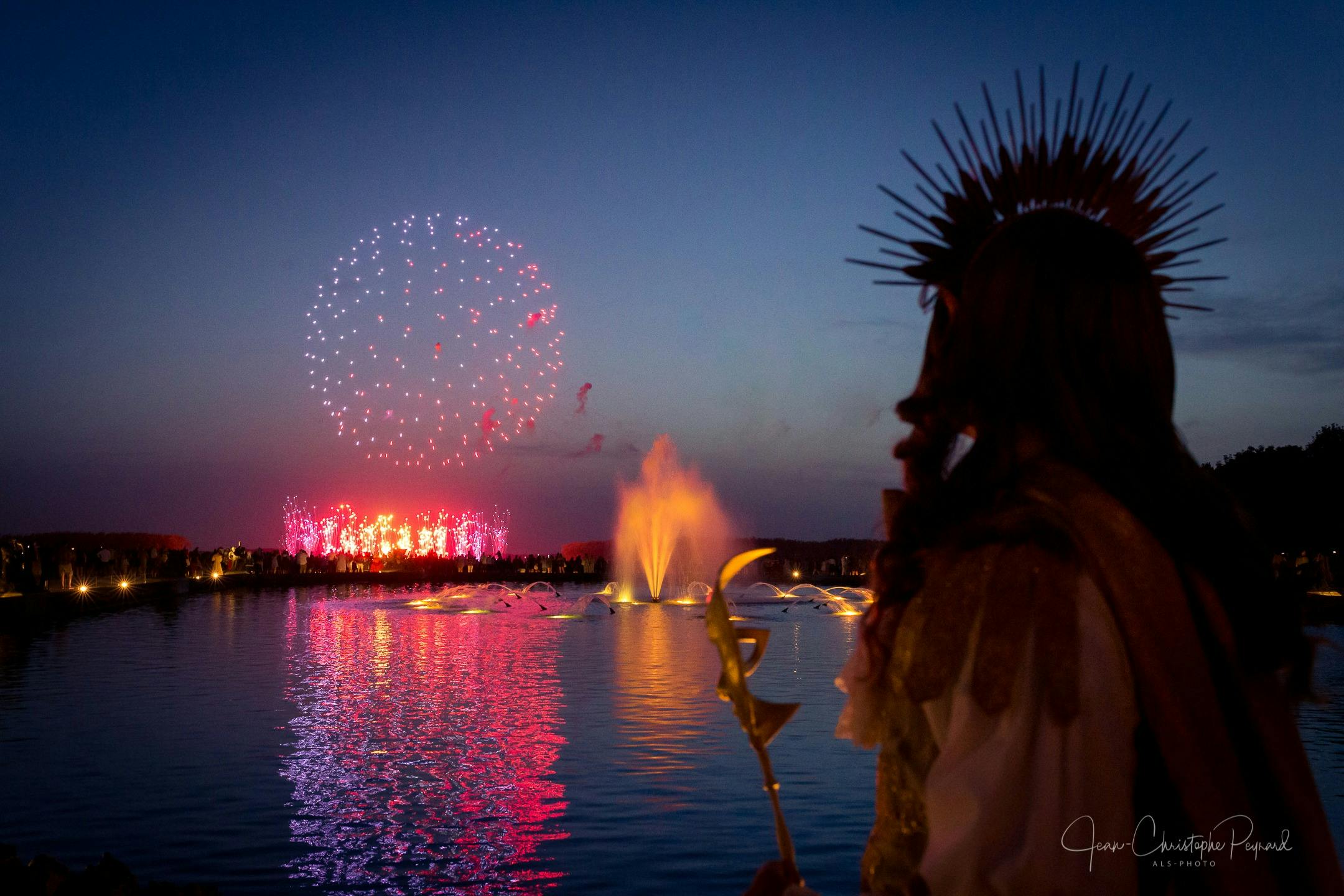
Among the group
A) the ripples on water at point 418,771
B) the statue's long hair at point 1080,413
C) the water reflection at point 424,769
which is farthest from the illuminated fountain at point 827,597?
the statue's long hair at point 1080,413

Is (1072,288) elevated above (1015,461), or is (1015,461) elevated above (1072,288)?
(1072,288)

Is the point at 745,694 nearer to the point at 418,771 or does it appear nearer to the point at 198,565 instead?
the point at 418,771

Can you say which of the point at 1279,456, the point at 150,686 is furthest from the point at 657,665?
the point at 1279,456

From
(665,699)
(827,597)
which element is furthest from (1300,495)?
(665,699)

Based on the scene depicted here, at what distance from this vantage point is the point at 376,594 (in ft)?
168

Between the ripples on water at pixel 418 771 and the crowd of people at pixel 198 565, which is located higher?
the crowd of people at pixel 198 565

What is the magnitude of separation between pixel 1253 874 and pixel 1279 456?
209ft

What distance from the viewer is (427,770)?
11156mm

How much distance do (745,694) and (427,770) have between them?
32.8ft

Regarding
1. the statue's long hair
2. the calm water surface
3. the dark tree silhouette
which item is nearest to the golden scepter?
the statue's long hair

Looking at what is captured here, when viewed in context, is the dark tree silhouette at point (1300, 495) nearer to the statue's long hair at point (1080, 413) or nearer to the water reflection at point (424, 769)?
the water reflection at point (424, 769)

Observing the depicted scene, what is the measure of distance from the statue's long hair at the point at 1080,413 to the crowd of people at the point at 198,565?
3504 centimetres

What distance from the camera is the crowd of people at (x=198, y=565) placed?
3766 centimetres

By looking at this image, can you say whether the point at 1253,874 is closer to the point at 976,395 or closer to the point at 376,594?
the point at 976,395
